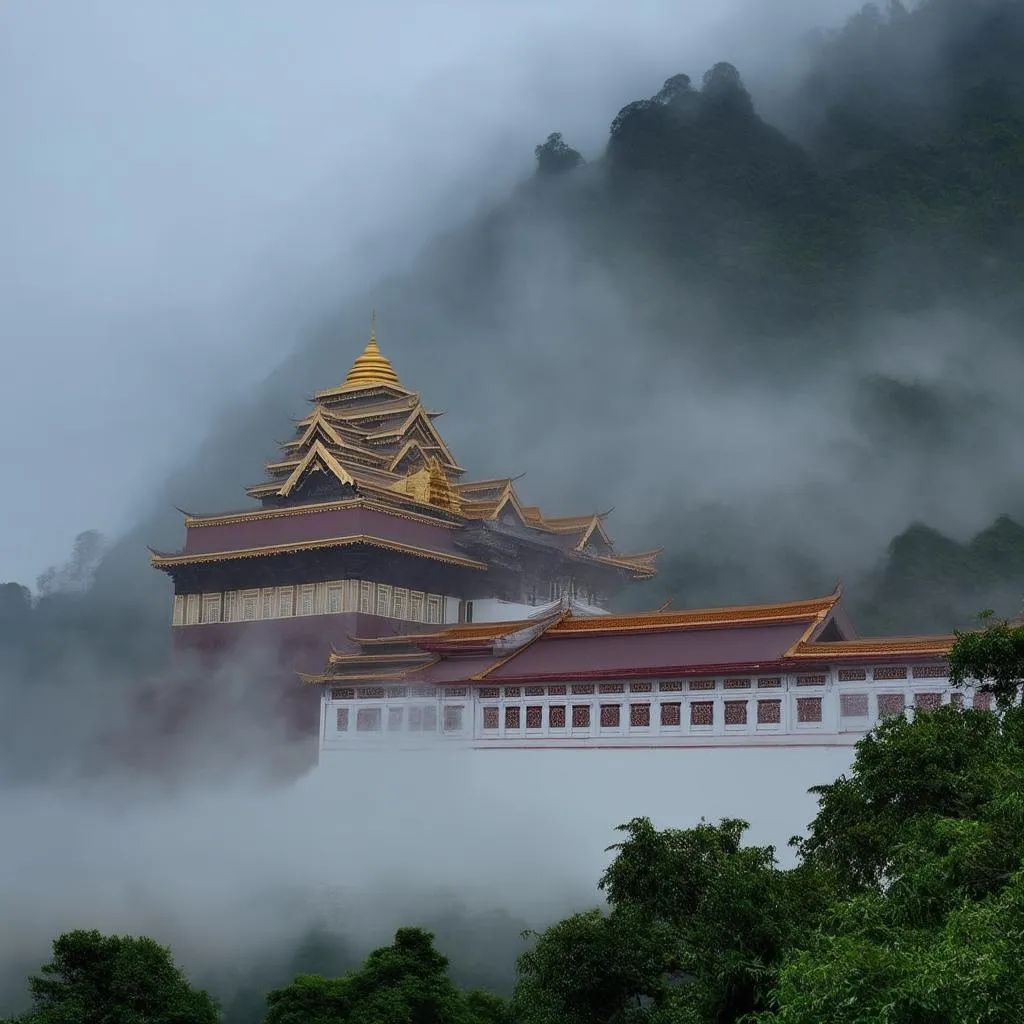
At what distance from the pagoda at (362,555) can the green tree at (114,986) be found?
25385 millimetres

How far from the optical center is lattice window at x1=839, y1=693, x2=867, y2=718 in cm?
3062

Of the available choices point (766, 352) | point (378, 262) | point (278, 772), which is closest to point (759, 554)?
point (766, 352)

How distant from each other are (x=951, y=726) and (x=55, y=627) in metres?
77.1

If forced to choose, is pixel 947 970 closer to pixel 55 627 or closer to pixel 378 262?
pixel 55 627

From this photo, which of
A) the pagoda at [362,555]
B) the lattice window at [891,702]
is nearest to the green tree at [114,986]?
the lattice window at [891,702]

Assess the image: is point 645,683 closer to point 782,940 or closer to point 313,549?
point 313,549

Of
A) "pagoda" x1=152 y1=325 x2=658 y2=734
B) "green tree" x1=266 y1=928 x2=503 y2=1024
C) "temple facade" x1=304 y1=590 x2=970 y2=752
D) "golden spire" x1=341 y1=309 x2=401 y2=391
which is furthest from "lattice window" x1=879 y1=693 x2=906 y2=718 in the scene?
"golden spire" x1=341 y1=309 x2=401 y2=391

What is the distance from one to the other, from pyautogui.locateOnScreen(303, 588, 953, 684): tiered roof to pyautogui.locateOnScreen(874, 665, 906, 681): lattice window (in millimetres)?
310

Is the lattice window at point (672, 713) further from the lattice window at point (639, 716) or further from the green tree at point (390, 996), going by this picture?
the green tree at point (390, 996)

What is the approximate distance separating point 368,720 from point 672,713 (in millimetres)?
9175

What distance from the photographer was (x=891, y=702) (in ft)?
99.6

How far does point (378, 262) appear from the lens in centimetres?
11769

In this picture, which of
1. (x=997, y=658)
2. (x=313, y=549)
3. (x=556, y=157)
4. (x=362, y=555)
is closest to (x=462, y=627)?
(x=362, y=555)

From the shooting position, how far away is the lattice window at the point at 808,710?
3103 cm
